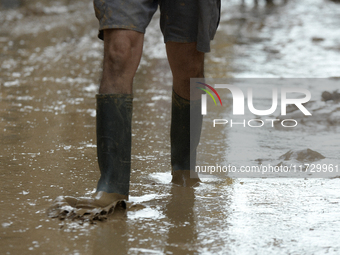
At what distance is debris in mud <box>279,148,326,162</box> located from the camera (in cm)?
272

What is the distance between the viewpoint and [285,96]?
187 inches

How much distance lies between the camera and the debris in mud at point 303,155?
272cm

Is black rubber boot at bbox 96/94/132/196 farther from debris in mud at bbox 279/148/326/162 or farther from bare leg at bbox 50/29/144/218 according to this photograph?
Answer: debris in mud at bbox 279/148/326/162

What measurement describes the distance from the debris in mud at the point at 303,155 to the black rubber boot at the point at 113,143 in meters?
1.17

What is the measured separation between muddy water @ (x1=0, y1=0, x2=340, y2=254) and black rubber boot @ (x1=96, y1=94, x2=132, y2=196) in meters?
0.13

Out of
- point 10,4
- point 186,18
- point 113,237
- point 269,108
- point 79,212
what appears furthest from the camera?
point 10,4

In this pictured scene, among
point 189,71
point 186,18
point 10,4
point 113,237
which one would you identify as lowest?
point 113,237

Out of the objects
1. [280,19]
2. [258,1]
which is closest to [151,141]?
[280,19]

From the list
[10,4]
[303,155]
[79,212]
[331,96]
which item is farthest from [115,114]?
[10,4]

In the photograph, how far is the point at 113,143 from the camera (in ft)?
6.14

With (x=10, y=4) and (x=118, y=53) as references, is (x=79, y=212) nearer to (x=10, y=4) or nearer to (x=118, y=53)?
(x=118, y=53)

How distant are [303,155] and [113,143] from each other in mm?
1306

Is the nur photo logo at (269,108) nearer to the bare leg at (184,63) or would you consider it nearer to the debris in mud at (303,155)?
the debris in mud at (303,155)

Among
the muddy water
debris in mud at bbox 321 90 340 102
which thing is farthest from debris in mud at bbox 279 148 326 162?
debris in mud at bbox 321 90 340 102
